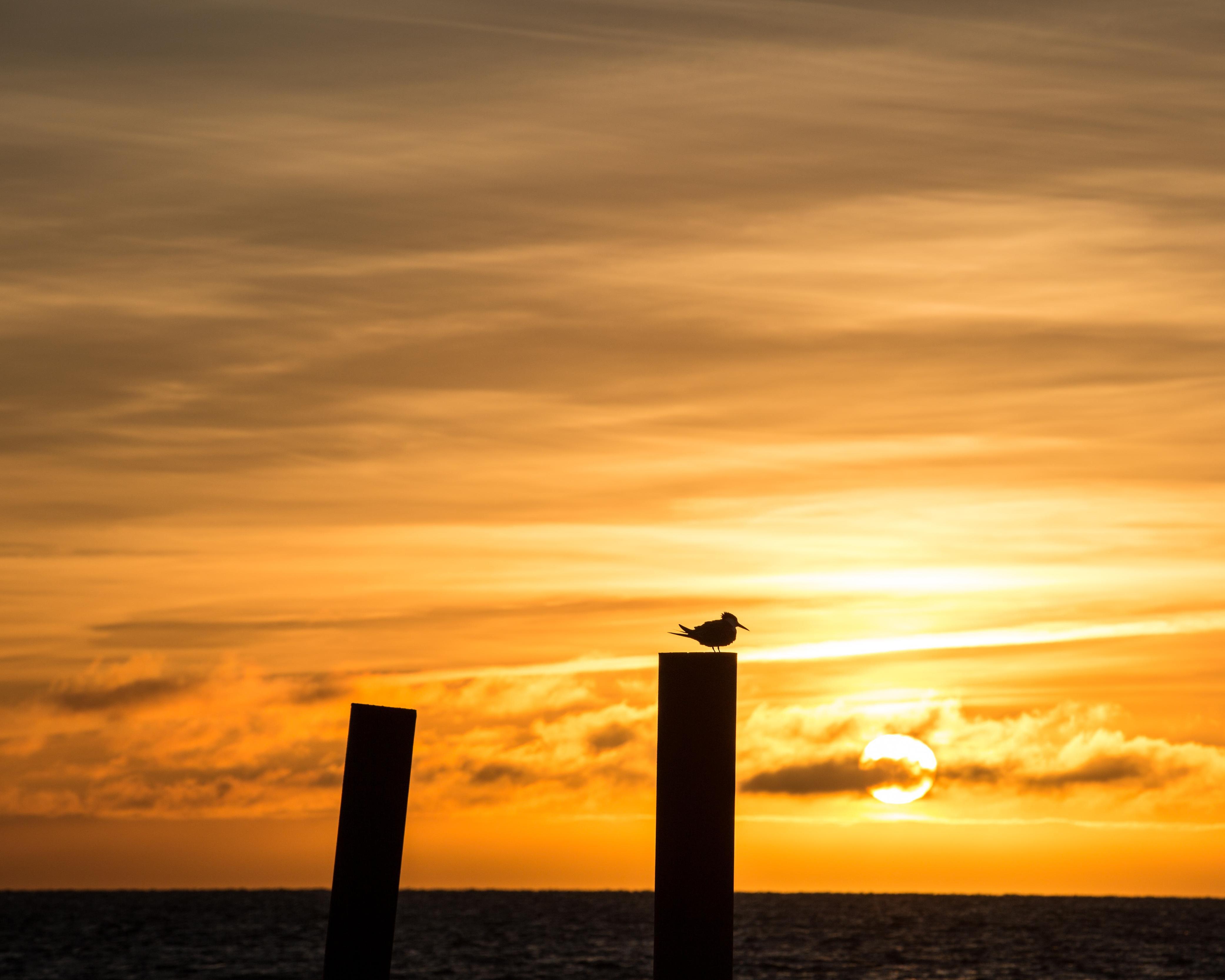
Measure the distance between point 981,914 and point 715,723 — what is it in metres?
180

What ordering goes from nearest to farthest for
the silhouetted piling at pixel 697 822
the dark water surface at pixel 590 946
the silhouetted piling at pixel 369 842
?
the silhouetted piling at pixel 697 822, the silhouetted piling at pixel 369 842, the dark water surface at pixel 590 946

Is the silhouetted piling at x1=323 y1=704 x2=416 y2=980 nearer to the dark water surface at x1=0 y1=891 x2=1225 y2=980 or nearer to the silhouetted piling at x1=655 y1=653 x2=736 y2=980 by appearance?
the silhouetted piling at x1=655 y1=653 x2=736 y2=980

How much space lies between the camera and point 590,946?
339 ft

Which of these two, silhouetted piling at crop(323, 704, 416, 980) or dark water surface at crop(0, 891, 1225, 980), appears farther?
dark water surface at crop(0, 891, 1225, 980)

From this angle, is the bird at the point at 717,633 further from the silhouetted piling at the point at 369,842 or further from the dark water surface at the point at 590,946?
the dark water surface at the point at 590,946

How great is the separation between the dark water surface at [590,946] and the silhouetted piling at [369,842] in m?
69.1

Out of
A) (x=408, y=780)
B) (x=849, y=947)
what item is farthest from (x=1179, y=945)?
(x=408, y=780)

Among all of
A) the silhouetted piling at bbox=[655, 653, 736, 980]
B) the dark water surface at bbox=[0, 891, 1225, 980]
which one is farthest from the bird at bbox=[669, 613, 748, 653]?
the dark water surface at bbox=[0, 891, 1225, 980]

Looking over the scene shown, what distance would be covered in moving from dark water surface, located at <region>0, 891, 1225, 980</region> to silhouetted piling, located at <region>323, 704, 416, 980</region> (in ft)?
227

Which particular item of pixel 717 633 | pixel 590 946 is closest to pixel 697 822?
pixel 717 633

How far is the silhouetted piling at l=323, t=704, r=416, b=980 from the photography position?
8.09 meters

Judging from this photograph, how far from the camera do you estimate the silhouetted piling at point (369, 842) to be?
809 centimetres

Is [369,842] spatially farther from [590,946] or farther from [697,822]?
[590,946]

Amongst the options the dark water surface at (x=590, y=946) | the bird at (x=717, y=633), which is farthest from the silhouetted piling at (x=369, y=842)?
the dark water surface at (x=590, y=946)
